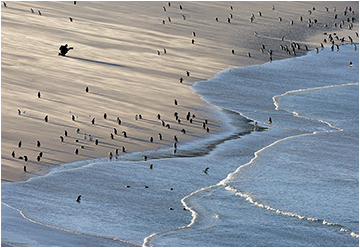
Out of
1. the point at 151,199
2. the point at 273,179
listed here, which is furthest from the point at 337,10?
the point at 151,199

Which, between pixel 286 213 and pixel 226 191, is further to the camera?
pixel 226 191

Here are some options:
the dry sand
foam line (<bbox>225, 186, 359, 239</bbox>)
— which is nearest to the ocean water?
foam line (<bbox>225, 186, 359, 239</bbox>)

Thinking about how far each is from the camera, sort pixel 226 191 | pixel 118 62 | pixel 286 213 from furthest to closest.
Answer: pixel 118 62, pixel 226 191, pixel 286 213

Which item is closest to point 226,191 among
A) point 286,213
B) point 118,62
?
point 286,213

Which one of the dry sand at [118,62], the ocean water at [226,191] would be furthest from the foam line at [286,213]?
the dry sand at [118,62]

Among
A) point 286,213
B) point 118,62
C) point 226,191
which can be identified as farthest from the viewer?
point 118,62

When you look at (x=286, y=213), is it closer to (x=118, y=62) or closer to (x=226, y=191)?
(x=226, y=191)

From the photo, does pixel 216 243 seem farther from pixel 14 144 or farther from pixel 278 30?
pixel 278 30
